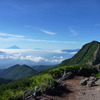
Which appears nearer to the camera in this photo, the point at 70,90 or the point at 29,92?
the point at 29,92

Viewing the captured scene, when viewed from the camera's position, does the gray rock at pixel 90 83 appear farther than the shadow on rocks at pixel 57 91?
Yes

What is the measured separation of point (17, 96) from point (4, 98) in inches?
55.7

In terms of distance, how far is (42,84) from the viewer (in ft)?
66.3

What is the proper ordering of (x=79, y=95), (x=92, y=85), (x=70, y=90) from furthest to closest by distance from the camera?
(x=92, y=85), (x=70, y=90), (x=79, y=95)

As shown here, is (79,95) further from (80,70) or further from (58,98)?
(80,70)

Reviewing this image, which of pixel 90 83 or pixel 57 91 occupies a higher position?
pixel 90 83

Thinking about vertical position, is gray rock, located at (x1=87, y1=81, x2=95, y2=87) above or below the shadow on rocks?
above

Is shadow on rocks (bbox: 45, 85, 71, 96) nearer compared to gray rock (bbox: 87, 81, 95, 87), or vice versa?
shadow on rocks (bbox: 45, 85, 71, 96)

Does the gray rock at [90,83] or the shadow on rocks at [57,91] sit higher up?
the gray rock at [90,83]

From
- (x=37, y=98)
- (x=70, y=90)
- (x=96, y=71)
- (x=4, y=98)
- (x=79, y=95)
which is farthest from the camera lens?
(x=96, y=71)

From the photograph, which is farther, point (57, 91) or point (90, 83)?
point (90, 83)

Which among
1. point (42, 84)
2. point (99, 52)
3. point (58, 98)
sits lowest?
point (58, 98)

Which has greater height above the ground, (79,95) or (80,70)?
(80,70)

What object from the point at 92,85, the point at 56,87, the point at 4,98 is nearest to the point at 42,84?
the point at 56,87
